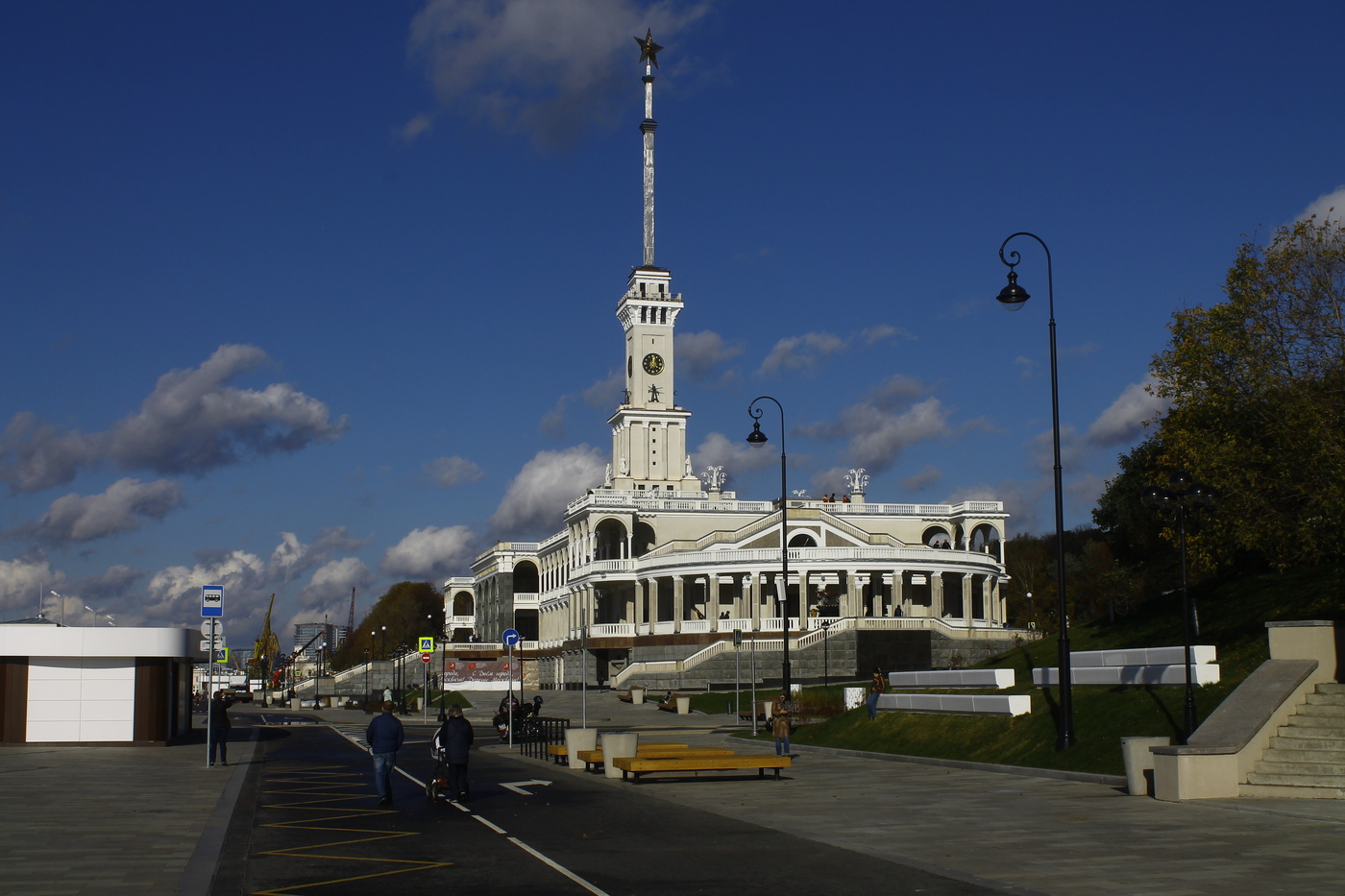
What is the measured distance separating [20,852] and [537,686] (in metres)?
90.9

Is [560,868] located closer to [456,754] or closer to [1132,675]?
[456,754]

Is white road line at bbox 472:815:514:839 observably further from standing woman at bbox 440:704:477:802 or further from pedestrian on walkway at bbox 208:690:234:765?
pedestrian on walkway at bbox 208:690:234:765

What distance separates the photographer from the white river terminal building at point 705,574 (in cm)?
7362

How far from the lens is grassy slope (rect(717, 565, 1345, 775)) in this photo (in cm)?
2456

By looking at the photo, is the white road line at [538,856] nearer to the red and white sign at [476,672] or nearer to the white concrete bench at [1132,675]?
the white concrete bench at [1132,675]

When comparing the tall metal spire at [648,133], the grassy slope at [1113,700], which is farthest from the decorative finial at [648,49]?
the grassy slope at [1113,700]

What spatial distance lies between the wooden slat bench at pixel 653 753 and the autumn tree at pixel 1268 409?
1193 cm

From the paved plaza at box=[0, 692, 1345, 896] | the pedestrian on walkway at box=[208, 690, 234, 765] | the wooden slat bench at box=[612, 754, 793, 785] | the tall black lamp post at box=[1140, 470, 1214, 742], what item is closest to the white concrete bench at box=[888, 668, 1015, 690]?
the paved plaza at box=[0, 692, 1345, 896]

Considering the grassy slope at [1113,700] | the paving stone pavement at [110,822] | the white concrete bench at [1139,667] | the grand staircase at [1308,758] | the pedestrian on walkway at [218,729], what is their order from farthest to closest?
the pedestrian on walkway at [218,729]
the white concrete bench at [1139,667]
the grassy slope at [1113,700]
the grand staircase at [1308,758]
the paving stone pavement at [110,822]

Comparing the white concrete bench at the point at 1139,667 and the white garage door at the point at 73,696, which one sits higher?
the white concrete bench at the point at 1139,667

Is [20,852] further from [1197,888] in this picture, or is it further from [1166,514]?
[1166,514]

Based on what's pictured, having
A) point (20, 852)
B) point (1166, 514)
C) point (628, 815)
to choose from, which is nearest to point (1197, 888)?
point (628, 815)

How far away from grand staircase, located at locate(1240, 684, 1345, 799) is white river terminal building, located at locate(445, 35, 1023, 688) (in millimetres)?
43757

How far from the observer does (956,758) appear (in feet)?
92.5
